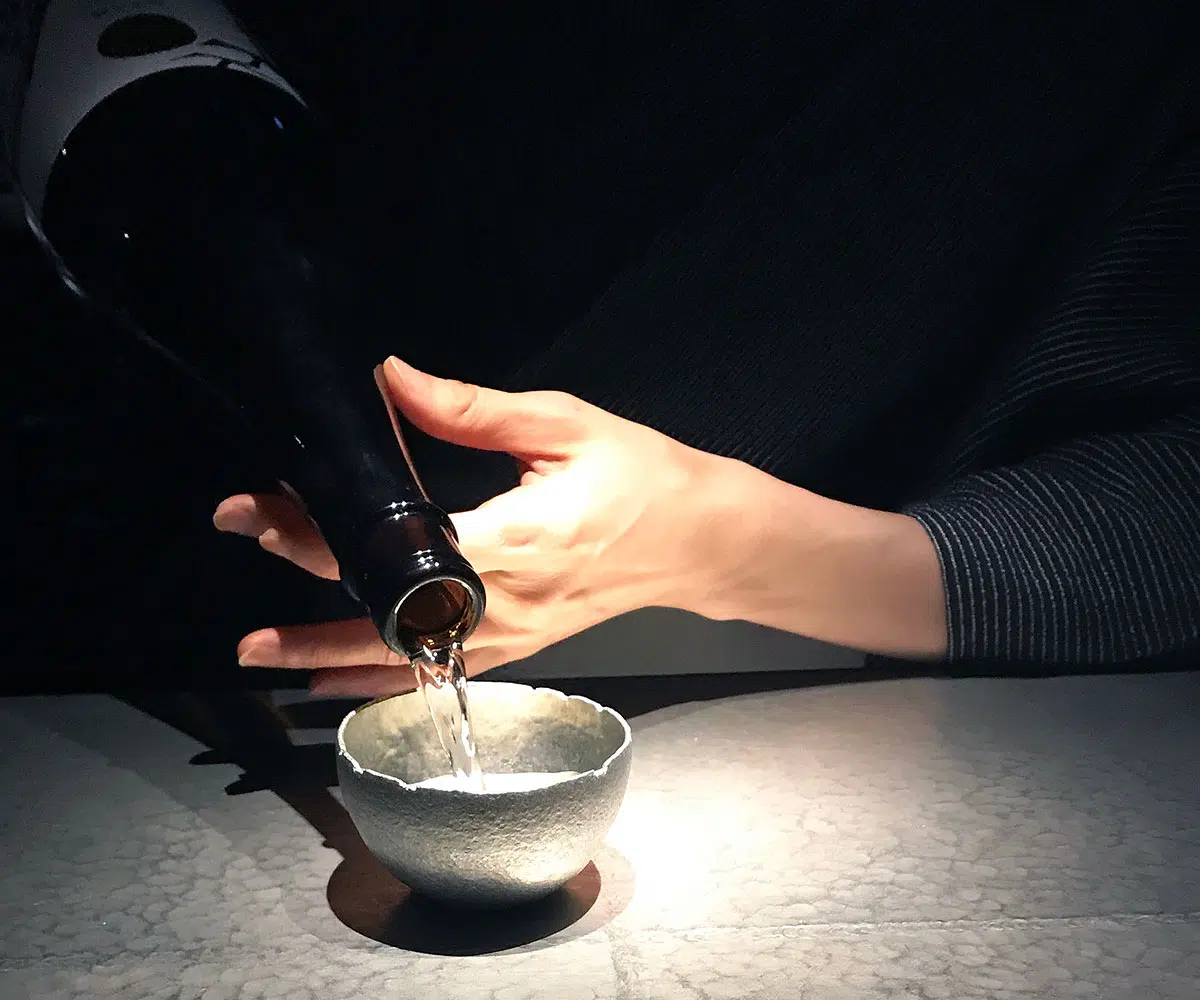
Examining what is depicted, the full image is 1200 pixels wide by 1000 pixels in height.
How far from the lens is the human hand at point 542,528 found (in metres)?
0.74

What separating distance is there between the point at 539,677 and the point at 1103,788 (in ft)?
1.41

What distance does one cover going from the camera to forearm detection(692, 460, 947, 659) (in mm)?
873

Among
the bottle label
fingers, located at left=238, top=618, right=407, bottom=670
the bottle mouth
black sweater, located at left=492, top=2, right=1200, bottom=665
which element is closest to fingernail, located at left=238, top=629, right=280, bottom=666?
fingers, located at left=238, top=618, right=407, bottom=670

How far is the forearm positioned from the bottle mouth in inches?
10.2

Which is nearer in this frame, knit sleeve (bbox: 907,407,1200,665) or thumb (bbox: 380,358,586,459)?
thumb (bbox: 380,358,586,459)

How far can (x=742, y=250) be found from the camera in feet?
3.57

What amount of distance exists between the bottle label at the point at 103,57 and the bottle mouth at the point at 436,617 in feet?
1.05

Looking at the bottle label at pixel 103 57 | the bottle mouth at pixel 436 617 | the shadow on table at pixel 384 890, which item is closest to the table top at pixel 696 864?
the shadow on table at pixel 384 890

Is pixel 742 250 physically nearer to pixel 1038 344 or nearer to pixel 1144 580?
pixel 1038 344

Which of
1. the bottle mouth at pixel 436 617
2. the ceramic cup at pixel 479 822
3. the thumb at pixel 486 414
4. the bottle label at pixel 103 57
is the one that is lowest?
the ceramic cup at pixel 479 822

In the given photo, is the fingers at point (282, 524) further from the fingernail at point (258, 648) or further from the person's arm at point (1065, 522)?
the person's arm at point (1065, 522)

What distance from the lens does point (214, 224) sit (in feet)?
2.36

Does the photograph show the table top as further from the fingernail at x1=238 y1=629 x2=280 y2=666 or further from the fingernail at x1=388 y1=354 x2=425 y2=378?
the fingernail at x1=388 y1=354 x2=425 y2=378

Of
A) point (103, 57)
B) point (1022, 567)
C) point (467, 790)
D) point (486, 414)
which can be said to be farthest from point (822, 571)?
point (103, 57)
